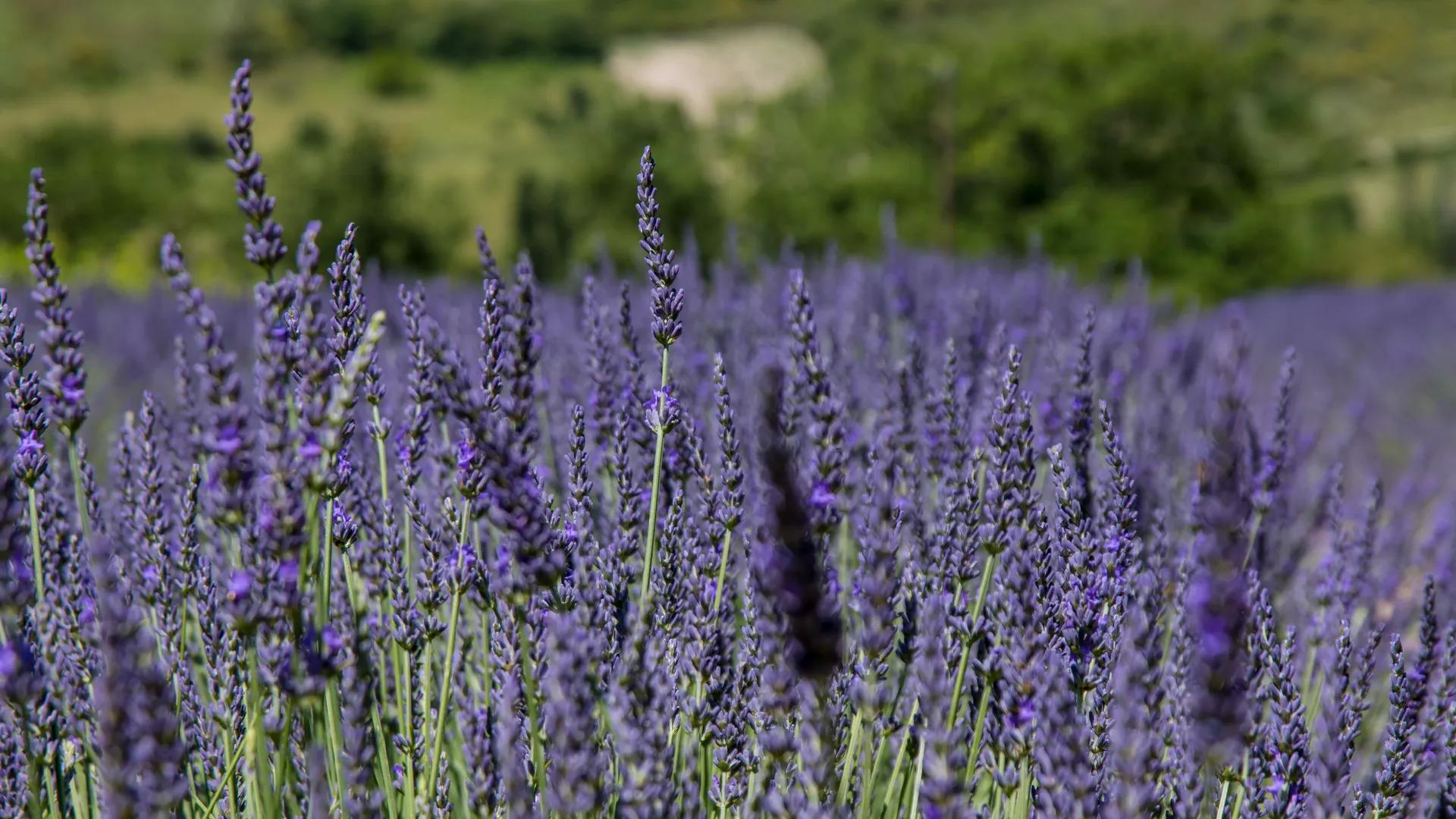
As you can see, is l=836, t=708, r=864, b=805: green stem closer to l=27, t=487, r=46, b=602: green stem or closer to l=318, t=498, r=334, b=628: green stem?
Answer: l=318, t=498, r=334, b=628: green stem

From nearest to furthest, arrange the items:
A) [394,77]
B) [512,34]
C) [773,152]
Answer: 1. [773,152]
2. [394,77]
3. [512,34]

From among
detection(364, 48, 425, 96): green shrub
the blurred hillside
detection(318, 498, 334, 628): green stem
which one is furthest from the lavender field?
detection(364, 48, 425, 96): green shrub

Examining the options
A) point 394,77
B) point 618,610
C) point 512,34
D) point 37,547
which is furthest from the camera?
point 512,34

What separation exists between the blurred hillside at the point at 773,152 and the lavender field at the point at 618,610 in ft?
14.6

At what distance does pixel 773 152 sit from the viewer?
2305 cm

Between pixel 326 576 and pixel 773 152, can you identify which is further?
pixel 773 152

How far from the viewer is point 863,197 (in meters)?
19.8

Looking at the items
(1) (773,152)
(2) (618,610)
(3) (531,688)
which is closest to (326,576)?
(3) (531,688)

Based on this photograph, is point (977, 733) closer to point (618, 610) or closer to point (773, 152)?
point (618, 610)

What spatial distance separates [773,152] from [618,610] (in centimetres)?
2216

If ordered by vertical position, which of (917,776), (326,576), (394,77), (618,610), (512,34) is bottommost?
(917,776)

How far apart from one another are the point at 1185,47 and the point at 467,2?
31.6 metres

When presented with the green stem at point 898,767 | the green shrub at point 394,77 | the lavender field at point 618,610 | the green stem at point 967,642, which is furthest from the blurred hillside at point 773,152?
the green stem at point 967,642

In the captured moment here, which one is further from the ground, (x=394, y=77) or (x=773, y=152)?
(x=394, y=77)
